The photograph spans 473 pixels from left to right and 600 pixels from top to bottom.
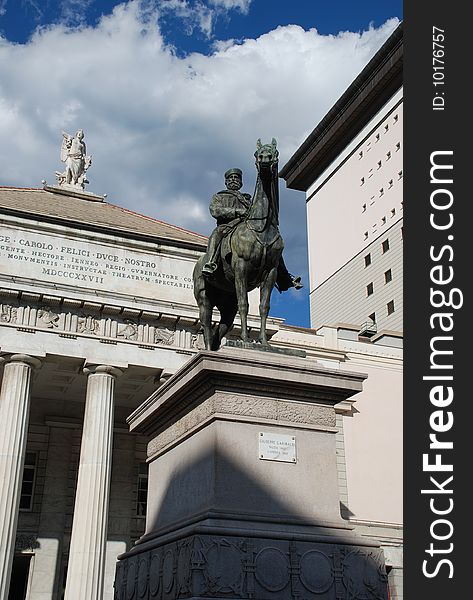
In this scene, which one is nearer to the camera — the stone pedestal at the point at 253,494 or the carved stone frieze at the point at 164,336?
the stone pedestal at the point at 253,494

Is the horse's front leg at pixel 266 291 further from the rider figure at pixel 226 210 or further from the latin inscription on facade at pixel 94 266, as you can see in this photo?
the latin inscription on facade at pixel 94 266

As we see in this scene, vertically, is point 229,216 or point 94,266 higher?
point 94,266

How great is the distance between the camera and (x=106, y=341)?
98.3 feet

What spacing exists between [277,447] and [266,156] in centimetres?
385

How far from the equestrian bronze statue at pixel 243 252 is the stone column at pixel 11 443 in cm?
1806

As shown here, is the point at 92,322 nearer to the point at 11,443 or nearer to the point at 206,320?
the point at 11,443

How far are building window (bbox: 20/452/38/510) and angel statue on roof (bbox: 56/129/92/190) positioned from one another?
42.9 ft

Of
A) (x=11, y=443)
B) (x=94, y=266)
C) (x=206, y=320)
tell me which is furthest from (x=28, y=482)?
(x=206, y=320)

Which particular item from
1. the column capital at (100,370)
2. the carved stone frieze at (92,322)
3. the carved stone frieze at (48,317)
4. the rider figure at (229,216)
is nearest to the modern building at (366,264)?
the carved stone frieze at (92,322)

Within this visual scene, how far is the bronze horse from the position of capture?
10.4m

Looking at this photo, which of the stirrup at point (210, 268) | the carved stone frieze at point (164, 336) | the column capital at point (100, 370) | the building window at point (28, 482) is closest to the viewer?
the stirrup at point (210, 268)

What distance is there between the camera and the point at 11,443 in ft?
89.6

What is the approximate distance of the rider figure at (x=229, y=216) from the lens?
10820 millimetres

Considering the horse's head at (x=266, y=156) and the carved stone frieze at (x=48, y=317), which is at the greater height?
the carved stone frieze at (x=48, y=317)
